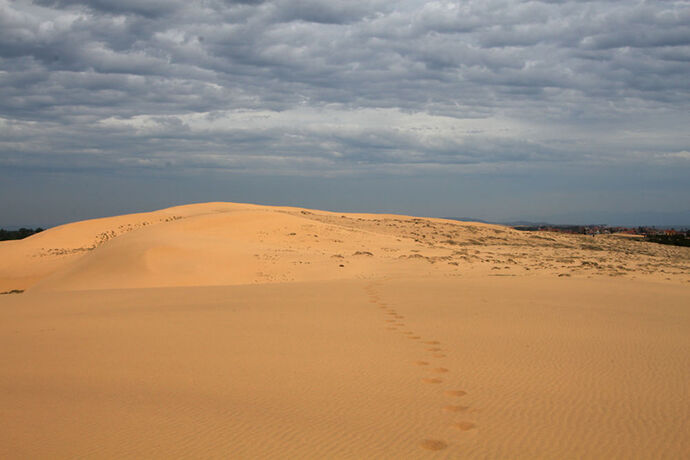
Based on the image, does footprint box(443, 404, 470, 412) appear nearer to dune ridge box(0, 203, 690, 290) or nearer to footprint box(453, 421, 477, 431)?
footprint box(453, 421, 477, 431)

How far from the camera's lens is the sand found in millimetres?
3969

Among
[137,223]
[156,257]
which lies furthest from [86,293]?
[137,223]

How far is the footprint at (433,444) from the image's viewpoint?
3.85 m

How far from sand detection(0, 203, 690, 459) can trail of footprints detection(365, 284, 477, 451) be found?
0.08 ft

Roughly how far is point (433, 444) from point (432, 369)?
77.1 inches

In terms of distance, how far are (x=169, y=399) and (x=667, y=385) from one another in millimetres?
4387

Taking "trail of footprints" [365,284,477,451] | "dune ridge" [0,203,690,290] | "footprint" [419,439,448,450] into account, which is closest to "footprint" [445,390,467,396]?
"trail of footprints" [365,284,477,451]

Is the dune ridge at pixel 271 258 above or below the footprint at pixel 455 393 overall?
above

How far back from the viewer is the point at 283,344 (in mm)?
6980

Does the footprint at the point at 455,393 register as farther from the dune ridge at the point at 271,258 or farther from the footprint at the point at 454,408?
the dune ridge at the point at 271,258

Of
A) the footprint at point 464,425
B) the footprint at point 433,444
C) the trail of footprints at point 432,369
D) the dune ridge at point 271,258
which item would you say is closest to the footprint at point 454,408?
the trail of footprints at point 432,369

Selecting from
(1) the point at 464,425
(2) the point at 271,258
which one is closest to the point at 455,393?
(1) the point at 464,425

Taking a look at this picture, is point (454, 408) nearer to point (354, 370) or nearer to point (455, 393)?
point (455, 393)

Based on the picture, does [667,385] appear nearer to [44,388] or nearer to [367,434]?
[367,434]
